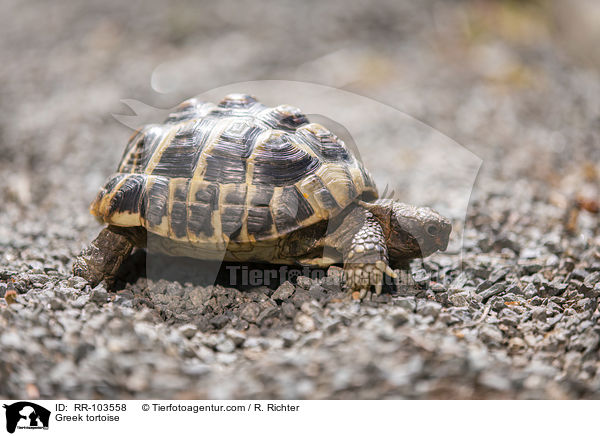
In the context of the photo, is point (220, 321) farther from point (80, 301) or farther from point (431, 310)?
point (431, 310)

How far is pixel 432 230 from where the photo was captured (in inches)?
104

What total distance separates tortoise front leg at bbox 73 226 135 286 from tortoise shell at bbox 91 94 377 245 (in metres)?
0.14

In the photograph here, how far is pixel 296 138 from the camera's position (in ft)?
9.08

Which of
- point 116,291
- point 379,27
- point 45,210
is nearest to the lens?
point 116,291

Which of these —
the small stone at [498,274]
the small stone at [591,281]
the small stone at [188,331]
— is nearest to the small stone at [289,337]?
the small stone at [188,331]

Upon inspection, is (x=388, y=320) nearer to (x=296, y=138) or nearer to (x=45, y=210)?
(x=296, y=138)

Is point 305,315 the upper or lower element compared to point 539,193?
lower

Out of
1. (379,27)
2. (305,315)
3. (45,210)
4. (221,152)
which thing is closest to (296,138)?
(221,152)

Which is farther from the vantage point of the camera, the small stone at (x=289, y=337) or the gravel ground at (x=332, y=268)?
the small stone at (x=289, y=337)

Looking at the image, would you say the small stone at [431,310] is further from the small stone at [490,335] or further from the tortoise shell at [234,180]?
the tortoise shell at [234,180]

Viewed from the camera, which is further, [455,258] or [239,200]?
[455,258]

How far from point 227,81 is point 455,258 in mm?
4584

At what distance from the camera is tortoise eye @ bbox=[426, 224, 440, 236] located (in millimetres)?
2631

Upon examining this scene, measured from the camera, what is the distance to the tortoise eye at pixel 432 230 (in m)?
2.63
